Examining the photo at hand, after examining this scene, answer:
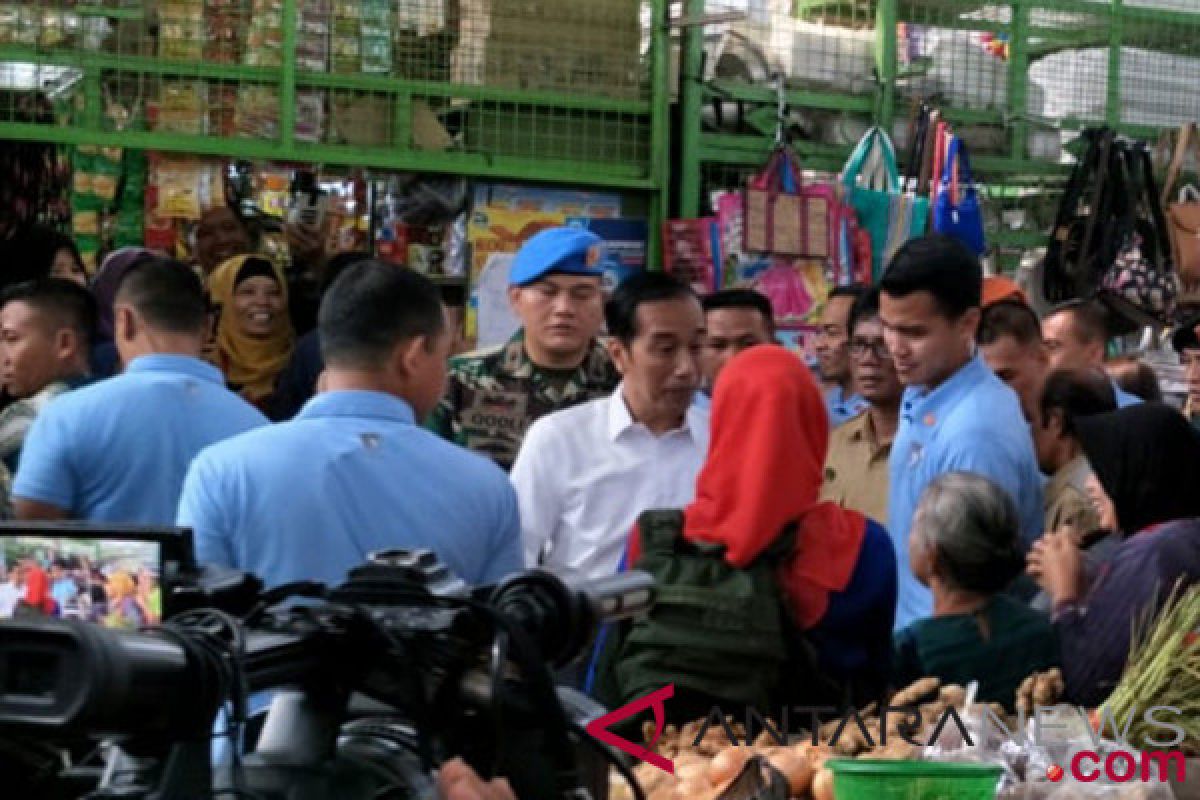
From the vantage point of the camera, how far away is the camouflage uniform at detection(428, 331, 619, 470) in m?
6.56

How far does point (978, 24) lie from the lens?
10.6 meters

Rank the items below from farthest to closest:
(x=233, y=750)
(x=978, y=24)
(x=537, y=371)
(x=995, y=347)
→ (x=978, y=24) → (x=995, y=347) → (x=537, y=371) → (x=233, y=750)

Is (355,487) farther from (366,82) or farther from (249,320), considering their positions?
(366,82)

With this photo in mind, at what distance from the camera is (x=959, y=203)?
9.98 meters

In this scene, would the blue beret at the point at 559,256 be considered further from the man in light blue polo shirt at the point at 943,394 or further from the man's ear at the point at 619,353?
the man in light blue polo shirt at the point at 943,394

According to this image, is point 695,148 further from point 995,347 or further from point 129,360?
point 129,360

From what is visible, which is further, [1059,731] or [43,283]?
[43,283]

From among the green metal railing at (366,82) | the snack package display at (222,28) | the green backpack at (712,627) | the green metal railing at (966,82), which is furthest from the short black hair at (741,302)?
the green backpack at (712,627)

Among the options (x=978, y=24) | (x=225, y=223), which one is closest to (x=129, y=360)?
(x=225, y=223)

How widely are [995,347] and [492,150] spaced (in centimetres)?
244

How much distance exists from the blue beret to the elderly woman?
1.84 meters

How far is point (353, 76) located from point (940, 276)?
343 centimetres

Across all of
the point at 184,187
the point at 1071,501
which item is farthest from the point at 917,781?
the point at 184,187

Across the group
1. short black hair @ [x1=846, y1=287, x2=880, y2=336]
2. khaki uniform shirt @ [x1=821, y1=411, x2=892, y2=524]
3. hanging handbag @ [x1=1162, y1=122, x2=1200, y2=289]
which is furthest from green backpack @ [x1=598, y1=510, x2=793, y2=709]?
hanging handbag @ [x1=1162, y1=122, x2=1200, y2=289]
